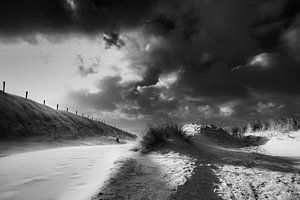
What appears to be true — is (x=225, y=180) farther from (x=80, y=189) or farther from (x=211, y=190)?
(x=80, y=189)

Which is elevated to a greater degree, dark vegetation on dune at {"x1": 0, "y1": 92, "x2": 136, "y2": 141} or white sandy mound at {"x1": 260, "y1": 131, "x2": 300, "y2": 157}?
dark vegetation on dune at {"x1": 0, "y1": 92, "x2": 136, "y2": 141}

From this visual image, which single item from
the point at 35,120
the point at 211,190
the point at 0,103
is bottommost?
the point at 211,190

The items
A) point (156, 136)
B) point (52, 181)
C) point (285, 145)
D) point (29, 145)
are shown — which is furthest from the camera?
point (29, 145)

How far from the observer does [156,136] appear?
283 inches

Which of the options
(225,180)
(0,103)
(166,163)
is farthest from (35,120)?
(225,180)

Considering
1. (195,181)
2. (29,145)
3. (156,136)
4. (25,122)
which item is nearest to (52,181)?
(195,181)

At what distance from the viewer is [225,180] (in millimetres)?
3832

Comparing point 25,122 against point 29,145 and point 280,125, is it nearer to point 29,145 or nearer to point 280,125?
point 29,145

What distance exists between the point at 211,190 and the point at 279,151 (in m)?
5.93

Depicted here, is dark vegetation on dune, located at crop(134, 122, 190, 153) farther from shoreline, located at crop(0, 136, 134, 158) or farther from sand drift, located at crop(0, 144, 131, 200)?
shoreline, located at crop(0, 136, 134, 158)

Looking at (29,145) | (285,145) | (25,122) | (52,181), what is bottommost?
(29,145)

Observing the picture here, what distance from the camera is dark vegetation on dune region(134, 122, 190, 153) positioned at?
694 centimetres

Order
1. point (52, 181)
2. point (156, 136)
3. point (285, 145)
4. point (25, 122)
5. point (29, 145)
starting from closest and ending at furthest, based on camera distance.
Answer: point (52, 181) → point (156, 136) → point (285, 145) → point (29, 145) → point (25, 122)

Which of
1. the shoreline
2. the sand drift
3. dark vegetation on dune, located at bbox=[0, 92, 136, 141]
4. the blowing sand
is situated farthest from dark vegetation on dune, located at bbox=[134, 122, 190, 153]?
dark vegetation on dune, located at bbox=[0, 92, 136, 141]
